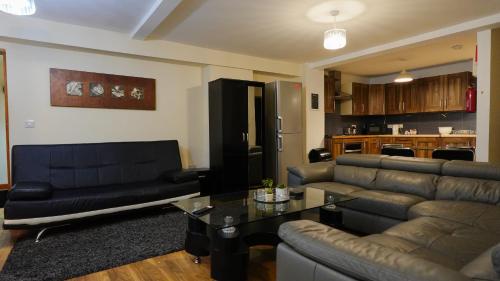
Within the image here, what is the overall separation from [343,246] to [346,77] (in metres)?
6.42

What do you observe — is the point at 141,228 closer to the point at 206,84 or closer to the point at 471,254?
the point at 206,84

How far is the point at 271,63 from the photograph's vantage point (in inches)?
208

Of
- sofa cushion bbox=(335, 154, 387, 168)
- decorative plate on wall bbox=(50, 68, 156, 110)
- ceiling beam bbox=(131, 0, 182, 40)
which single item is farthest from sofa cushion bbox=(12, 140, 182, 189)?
sofa cushion bbox=(335, 154, 387, 168)

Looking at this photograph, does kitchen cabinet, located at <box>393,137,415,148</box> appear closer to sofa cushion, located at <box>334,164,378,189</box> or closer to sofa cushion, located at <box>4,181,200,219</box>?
sofa cushion, located at <box>334,164,378,189</box>

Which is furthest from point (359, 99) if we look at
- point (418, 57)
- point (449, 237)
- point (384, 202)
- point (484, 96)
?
point (449, 237)

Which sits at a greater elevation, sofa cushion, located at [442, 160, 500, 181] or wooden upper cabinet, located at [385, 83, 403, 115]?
A: wooden upper cabinet, located at [385, 83, 403, 115]

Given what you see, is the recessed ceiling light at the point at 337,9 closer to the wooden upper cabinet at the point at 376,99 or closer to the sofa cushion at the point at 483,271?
the sofa cushion at the point at 483,271

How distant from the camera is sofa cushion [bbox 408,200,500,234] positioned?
193 cm

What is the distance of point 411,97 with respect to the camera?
20.6ft

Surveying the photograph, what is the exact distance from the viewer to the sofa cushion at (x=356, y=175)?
3205 mm

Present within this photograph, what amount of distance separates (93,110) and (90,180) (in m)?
1.02

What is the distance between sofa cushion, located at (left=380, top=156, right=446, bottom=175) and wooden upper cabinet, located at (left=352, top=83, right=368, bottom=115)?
3.61 m

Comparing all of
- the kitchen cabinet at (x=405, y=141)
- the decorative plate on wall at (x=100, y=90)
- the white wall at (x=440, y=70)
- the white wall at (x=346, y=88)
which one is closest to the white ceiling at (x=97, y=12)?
the decorative plate on wall at (x=100, y=90)

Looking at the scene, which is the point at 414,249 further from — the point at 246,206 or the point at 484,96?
the point at 484,96
